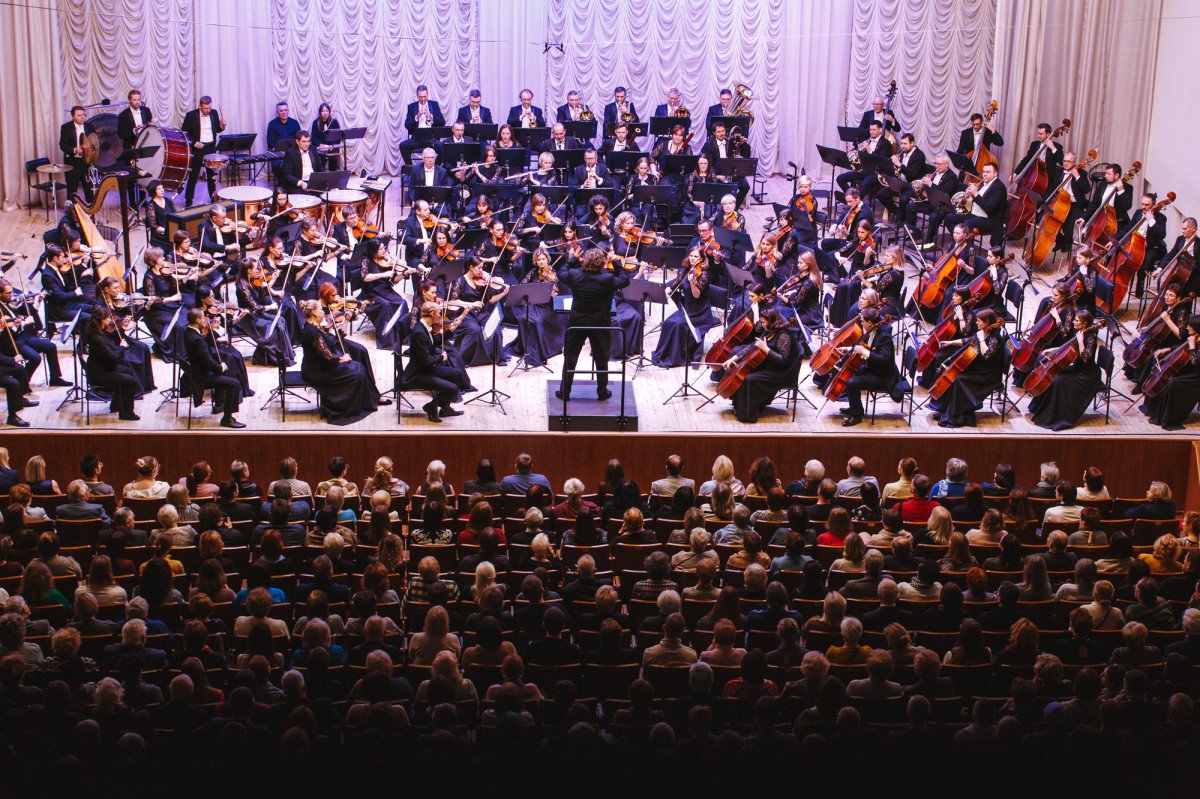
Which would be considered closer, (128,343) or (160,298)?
(128,343)

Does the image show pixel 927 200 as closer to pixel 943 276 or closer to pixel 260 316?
pixel 943 276

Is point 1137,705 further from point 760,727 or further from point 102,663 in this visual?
point 102,663

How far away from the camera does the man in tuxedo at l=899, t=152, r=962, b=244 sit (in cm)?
1348

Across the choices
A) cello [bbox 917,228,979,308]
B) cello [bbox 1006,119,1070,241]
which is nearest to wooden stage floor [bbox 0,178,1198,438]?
cello [bbox 917,228,979,308]

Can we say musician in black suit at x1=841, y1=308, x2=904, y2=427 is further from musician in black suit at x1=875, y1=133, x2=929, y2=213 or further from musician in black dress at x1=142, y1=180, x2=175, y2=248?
musician in black dress at x1=142, y1=180, x2=175, y2=248

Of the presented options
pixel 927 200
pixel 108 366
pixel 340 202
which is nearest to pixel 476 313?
pixel 340 202

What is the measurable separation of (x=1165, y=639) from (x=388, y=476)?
452cm

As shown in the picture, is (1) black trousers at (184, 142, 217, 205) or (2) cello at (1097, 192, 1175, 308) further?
(1) black trousers at (184, 142, 217, 205)

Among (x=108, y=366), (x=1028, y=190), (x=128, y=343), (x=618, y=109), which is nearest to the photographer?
(x=108, y=366)

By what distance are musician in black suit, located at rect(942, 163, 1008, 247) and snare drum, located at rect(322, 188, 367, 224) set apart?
5935 mm

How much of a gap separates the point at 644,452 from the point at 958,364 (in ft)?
8.41

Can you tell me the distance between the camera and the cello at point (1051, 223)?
1317cm

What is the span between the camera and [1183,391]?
1007 centimetres

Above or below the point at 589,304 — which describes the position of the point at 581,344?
below
